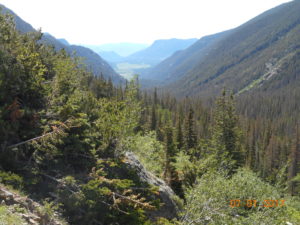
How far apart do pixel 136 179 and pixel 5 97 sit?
262 inches

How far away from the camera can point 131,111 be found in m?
13.8

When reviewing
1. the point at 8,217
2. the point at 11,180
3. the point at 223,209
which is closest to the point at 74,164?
the point at 11,180

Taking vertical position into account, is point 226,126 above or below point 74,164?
below

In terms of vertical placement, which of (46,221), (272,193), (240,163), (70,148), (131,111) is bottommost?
(240,163)

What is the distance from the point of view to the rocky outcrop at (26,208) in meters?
6.04

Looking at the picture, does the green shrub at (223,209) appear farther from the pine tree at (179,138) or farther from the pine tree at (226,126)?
the pine tree at (179,138)

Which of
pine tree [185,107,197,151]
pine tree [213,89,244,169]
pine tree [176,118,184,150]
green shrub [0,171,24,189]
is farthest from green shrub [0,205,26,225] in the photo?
pine tree [176,118,184,150]

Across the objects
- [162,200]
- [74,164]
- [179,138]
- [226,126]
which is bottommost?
[179,138]

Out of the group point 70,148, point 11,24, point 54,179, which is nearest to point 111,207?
point 54,179

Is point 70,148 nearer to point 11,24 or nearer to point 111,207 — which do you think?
point 111,207

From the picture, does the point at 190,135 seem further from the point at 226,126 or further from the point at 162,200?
the point at 162,200

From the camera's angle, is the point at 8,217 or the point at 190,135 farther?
the point at 190,135

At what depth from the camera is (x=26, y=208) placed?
6555mm
